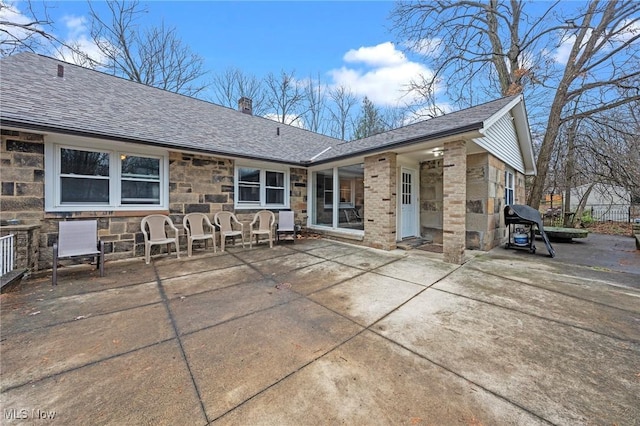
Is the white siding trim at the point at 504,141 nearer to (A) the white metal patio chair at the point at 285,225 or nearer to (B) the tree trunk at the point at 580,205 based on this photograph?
(A) the white metal patio chair at the point at 285,225

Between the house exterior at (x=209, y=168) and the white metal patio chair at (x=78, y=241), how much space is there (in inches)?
21.3

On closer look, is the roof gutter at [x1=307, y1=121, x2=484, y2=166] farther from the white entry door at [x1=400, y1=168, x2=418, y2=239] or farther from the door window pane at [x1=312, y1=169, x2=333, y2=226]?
the white entry door at [x1=400, y1=168, x2=418, y2=239]

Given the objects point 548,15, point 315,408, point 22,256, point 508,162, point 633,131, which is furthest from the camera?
point 548,15

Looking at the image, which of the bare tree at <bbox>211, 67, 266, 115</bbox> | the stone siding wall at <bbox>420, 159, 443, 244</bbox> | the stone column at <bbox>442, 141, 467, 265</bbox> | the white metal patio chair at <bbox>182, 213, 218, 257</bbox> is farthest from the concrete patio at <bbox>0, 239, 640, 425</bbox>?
the bare tree at <bbox>211, 67, 266, 115</bbox>

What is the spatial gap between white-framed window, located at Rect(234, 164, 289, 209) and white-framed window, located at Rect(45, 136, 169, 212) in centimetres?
198

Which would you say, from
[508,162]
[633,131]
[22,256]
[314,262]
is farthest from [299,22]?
[633,131]

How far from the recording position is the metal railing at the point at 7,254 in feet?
12.0

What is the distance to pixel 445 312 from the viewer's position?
2.91 meters

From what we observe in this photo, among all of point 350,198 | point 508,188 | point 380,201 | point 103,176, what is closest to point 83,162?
point 103,176

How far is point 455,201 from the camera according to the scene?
506 centimetres

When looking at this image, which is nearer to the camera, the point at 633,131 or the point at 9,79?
the point at 9,79

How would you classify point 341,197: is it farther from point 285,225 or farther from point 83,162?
point 83,162

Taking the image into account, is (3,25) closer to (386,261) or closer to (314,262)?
(314,262)

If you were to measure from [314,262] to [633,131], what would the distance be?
13.6 meters
